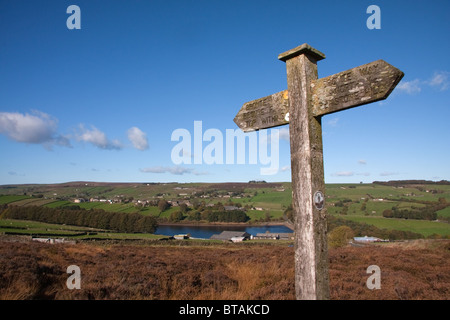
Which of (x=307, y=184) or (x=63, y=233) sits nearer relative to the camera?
(x=307, y=184)

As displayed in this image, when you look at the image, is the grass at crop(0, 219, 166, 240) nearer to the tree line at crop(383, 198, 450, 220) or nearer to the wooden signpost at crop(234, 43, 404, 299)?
the wooden signpost at crop(234, 43, 404, 299)

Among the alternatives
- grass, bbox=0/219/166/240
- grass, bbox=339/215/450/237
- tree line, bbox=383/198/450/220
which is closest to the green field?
grass, bbox=339/215/450/237

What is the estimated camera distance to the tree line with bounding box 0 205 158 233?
89.4 meters

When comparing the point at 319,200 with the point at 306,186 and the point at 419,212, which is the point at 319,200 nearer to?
the point at 306,186

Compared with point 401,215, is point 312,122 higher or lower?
higher

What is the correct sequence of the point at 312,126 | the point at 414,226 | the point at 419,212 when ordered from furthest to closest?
the point at 419,212 < the point at 414,226 < the point at 312,126

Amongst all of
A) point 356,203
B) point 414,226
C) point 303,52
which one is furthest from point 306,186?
point 356,203

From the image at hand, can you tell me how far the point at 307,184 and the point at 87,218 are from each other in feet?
338

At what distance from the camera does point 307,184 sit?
9.03 ft

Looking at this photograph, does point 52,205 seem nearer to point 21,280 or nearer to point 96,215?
point 96,215

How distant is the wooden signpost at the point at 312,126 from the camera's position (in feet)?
8.43
